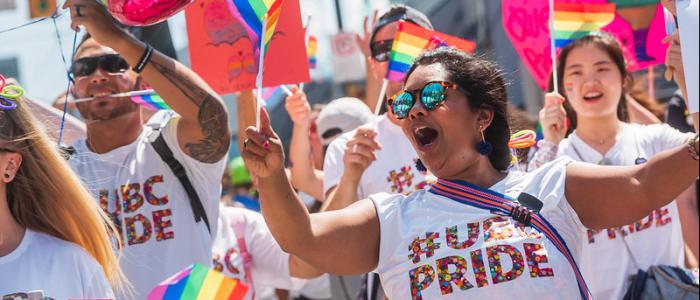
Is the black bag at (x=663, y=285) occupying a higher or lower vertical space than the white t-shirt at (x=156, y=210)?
lower

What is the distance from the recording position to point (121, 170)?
14.4 ft

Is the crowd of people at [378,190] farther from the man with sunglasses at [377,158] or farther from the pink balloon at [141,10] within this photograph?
the pink balloon at [141,10]

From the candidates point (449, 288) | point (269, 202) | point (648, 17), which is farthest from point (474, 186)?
point (648, 17)

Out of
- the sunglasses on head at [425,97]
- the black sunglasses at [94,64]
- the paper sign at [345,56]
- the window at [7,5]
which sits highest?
the paper sign at [345,56]

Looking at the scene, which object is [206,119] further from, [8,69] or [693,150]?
[693,150]

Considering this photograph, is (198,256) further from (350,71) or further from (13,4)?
(350,71)

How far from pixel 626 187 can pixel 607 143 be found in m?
1.70

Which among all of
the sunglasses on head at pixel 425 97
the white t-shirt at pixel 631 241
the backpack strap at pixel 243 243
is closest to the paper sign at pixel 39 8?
the backpack strap at pixel 243 243

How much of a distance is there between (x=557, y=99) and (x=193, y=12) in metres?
1.59

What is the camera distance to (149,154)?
14.3 ft

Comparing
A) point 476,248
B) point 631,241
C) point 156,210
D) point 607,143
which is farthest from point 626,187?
point 156,210

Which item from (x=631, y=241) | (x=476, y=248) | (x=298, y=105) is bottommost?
(x=631, y=241)

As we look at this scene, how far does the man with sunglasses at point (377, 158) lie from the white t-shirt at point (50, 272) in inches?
49.2

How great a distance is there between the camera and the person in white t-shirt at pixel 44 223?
10.8 ft
